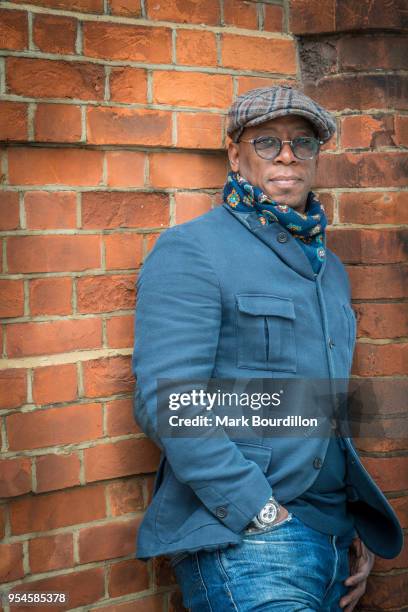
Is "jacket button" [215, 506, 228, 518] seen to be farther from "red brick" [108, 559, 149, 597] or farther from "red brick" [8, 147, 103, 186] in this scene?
"red brick" [8, 147, 103, 186]

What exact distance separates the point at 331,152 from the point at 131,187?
0.69m

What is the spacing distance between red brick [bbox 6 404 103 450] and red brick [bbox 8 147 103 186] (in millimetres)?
670

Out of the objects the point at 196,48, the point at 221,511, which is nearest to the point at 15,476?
the point at 221,511

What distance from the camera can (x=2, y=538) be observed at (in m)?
2.14

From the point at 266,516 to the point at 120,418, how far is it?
586 mm

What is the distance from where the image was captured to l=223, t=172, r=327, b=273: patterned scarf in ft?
7.06

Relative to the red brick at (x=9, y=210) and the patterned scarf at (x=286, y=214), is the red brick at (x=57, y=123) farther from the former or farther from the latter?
the patterned scarf at (x=286, y=214)

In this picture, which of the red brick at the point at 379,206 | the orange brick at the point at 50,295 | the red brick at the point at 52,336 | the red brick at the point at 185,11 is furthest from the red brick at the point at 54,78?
the red brick at the point at 379,206

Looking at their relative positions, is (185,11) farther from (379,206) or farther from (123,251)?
(379,206)

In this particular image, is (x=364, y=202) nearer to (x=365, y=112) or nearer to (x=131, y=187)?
(x=365, y=112)

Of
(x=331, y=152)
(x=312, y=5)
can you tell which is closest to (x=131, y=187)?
(x=331, y=152)

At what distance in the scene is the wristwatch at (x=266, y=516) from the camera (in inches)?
75.2

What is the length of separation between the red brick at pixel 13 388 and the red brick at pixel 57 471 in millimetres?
186

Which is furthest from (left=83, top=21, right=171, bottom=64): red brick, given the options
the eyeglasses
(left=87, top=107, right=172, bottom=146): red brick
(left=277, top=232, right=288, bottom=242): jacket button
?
(left=277, top=232, right=288, bottom=242): jacket button
